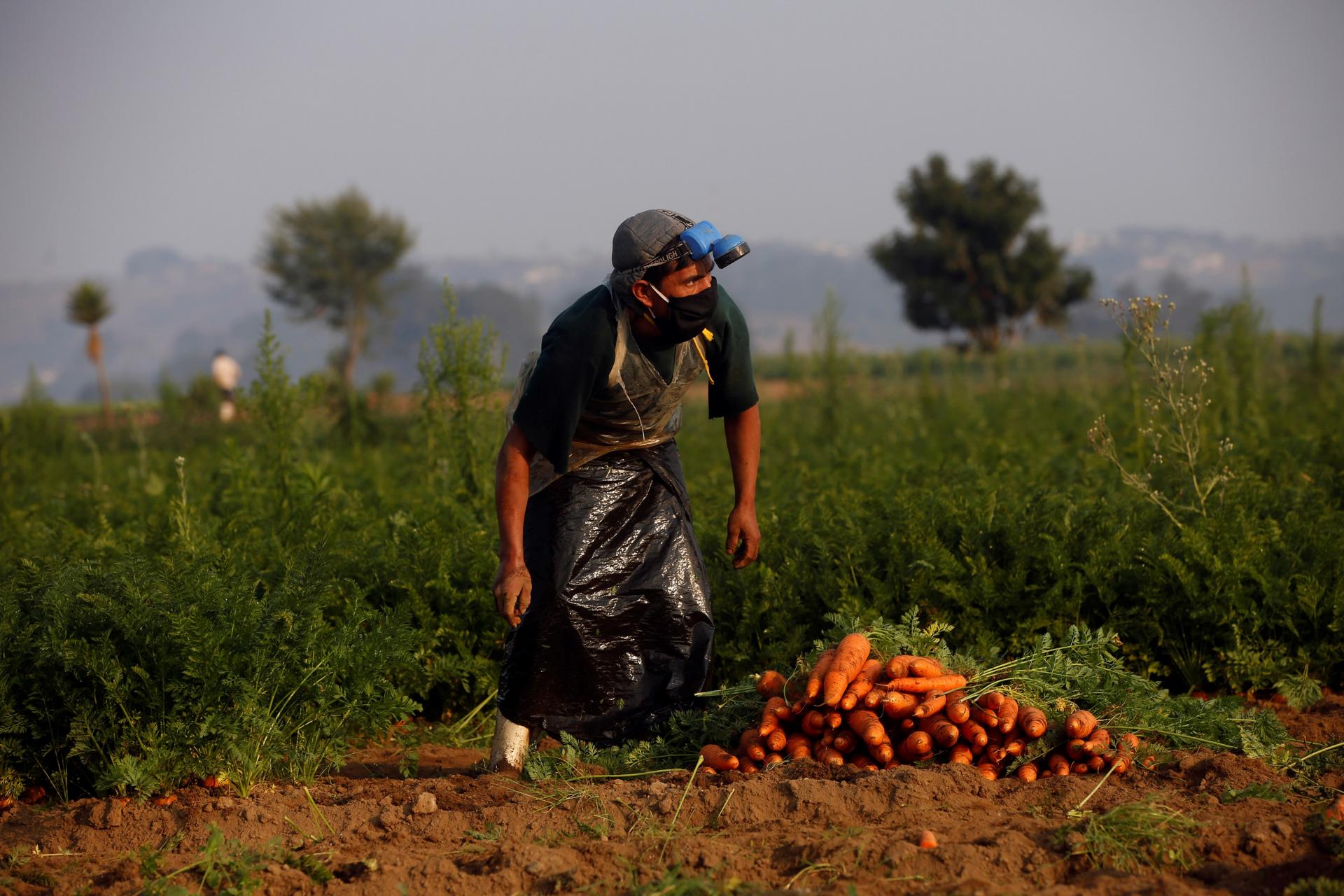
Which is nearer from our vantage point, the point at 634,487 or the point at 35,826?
the point at 35,826

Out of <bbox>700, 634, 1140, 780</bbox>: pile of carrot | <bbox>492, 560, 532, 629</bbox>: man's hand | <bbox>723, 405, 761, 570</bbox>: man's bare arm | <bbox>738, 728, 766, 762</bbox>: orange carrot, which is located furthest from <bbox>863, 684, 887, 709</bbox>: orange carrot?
<bbox>492, 560, 532, 629</bbox>: man's hand

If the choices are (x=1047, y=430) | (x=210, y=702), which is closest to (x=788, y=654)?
(x=210, y=702)

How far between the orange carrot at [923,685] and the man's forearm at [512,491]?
126 centimetres

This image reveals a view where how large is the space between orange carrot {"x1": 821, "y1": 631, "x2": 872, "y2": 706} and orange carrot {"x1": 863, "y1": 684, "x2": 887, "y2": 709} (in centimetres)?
7

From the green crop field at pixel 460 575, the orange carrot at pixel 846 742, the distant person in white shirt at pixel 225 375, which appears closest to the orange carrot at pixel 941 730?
the orange carrot at pixel 846 742

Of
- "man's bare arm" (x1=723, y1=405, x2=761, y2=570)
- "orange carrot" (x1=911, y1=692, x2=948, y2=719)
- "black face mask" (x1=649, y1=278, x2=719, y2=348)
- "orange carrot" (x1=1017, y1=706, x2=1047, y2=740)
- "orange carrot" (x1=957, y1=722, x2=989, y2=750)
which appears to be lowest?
"orange carrot" (x1=957, y1=722, x2=989, y2=750)

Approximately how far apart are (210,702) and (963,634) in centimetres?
295

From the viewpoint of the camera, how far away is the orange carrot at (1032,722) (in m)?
3.43

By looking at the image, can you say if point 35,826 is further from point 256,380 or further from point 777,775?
point 256,380

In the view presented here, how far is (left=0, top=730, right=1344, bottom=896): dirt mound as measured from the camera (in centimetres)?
277

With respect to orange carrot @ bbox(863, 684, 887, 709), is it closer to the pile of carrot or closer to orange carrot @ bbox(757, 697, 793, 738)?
the pile of carrot

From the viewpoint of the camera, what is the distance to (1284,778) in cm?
333

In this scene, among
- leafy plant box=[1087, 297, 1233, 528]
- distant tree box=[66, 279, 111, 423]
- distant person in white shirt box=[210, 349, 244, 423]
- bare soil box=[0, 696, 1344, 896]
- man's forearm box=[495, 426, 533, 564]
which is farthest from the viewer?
distant tree box=[66, 279, 111, 423]

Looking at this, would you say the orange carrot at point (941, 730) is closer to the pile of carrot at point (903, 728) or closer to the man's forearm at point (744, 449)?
the pile of carrot at point (903, 728)
